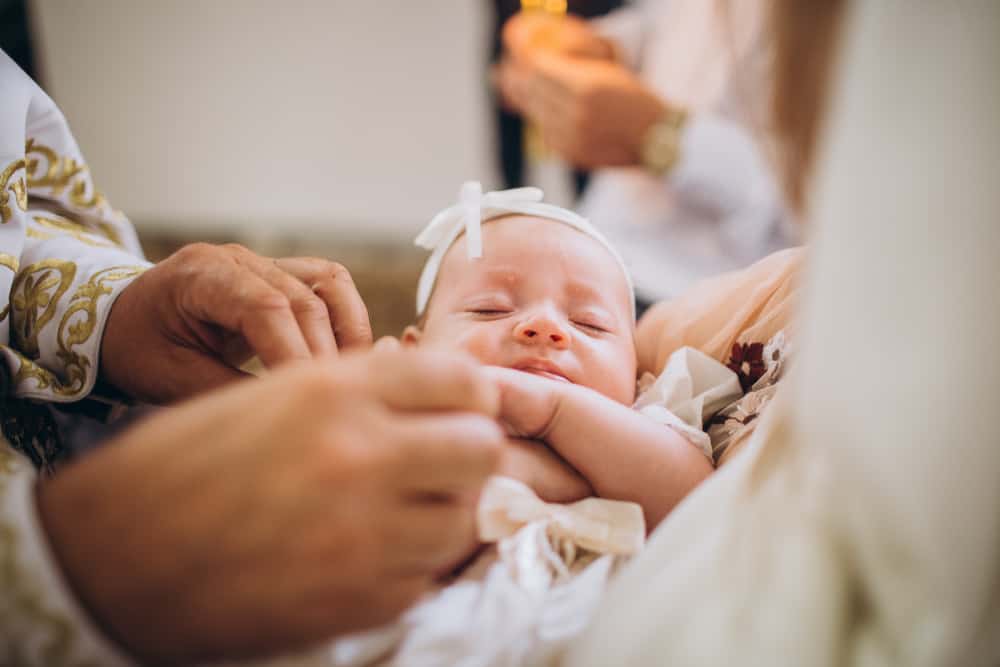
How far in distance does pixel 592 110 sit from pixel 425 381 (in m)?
1.49

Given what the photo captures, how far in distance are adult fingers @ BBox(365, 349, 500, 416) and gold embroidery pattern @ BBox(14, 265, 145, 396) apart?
1.42ft

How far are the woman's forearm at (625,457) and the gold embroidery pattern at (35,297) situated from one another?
51 centimetres

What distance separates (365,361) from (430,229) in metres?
0.62

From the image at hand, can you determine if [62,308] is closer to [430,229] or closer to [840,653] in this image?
[430,229]

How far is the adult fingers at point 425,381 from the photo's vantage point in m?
0.39

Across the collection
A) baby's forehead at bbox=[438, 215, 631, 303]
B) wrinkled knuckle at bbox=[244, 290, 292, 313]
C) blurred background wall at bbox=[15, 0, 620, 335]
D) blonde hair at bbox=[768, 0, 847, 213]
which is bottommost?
blurred background wall at bbox=[15, 0, 620, 335]

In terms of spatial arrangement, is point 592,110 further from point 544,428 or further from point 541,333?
point 544,428

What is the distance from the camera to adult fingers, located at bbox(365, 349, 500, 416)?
1.30ft

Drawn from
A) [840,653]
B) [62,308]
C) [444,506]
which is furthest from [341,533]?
[62,308]

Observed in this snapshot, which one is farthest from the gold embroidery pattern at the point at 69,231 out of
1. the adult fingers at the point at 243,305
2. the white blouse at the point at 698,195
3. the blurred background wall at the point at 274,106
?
the blurred background wall at the point at 274,106

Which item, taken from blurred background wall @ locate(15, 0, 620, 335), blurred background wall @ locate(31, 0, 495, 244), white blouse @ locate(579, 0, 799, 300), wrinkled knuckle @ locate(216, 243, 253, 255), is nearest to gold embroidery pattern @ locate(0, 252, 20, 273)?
wrinkled knuckle @ locate(216, 243, 253, 255)

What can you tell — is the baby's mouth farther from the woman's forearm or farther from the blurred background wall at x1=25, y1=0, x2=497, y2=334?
the blurred background wall at x1=25, y1=0, x2=497, y2=334

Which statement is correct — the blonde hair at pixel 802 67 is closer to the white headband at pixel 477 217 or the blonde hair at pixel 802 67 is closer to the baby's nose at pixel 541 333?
the baby's nose at pixel 541 333

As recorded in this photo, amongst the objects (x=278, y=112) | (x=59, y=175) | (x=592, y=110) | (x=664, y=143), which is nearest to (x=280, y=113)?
(x=278, y=112)
